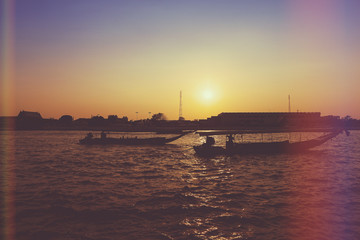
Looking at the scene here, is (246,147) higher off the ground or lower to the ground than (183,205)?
higher

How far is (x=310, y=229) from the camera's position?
516 inches

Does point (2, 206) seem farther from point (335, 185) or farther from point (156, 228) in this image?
point (335, 185)

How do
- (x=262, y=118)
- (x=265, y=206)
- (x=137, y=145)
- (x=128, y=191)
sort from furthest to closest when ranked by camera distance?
(x=262, y=118) < (x=137, y=145) < (x=128, y=191) < (x=265, y=206)

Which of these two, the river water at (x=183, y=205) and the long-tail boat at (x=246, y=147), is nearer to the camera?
the river water at (x=183, y=205)

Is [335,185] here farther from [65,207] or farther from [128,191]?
[65,207]

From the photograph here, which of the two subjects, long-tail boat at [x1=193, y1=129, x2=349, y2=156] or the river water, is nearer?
the river water

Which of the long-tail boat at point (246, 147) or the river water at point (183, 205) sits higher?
the long-tail boat at point (246, 147)

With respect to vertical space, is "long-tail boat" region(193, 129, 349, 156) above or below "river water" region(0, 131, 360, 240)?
above

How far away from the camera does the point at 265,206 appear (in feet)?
54.0

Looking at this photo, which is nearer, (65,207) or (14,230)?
(14,230)

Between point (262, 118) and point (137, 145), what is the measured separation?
126733 mm

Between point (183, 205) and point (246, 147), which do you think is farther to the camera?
point (246, 147)

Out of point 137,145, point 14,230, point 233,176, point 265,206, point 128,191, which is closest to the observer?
point 14,230

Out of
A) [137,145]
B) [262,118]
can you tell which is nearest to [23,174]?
[137,145]
